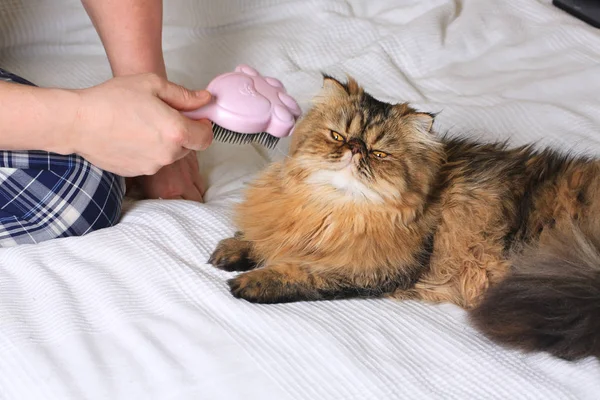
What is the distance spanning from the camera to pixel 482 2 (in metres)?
2.84

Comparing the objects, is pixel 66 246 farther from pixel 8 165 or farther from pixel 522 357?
pixel 522 357

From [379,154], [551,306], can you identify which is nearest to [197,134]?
[379,154]

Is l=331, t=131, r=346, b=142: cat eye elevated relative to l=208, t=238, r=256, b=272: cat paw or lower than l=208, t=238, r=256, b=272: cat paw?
elevated

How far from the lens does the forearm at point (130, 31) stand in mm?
1936

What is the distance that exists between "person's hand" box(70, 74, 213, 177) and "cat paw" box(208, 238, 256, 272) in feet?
0.78

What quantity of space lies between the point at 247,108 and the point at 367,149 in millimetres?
276

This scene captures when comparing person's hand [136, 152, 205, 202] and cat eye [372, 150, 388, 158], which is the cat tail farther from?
person's hand [136, 152, 205, 202]

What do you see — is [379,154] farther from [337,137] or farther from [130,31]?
[130,31]

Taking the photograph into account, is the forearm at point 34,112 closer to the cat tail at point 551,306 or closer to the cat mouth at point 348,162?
the cat mouth at point 348,162

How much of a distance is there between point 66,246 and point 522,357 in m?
1.01

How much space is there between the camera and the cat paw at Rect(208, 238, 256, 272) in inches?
63.6

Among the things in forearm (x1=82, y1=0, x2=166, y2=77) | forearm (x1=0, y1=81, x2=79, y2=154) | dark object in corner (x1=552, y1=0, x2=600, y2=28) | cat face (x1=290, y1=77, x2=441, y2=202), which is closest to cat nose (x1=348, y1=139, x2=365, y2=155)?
cat face (x1=290, y1=77, x2=441, y2=202)

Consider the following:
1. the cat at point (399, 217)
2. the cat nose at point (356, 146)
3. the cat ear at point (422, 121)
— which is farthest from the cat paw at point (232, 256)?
the cat ear at point (422, 121)

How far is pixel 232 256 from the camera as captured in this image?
1.63 m
